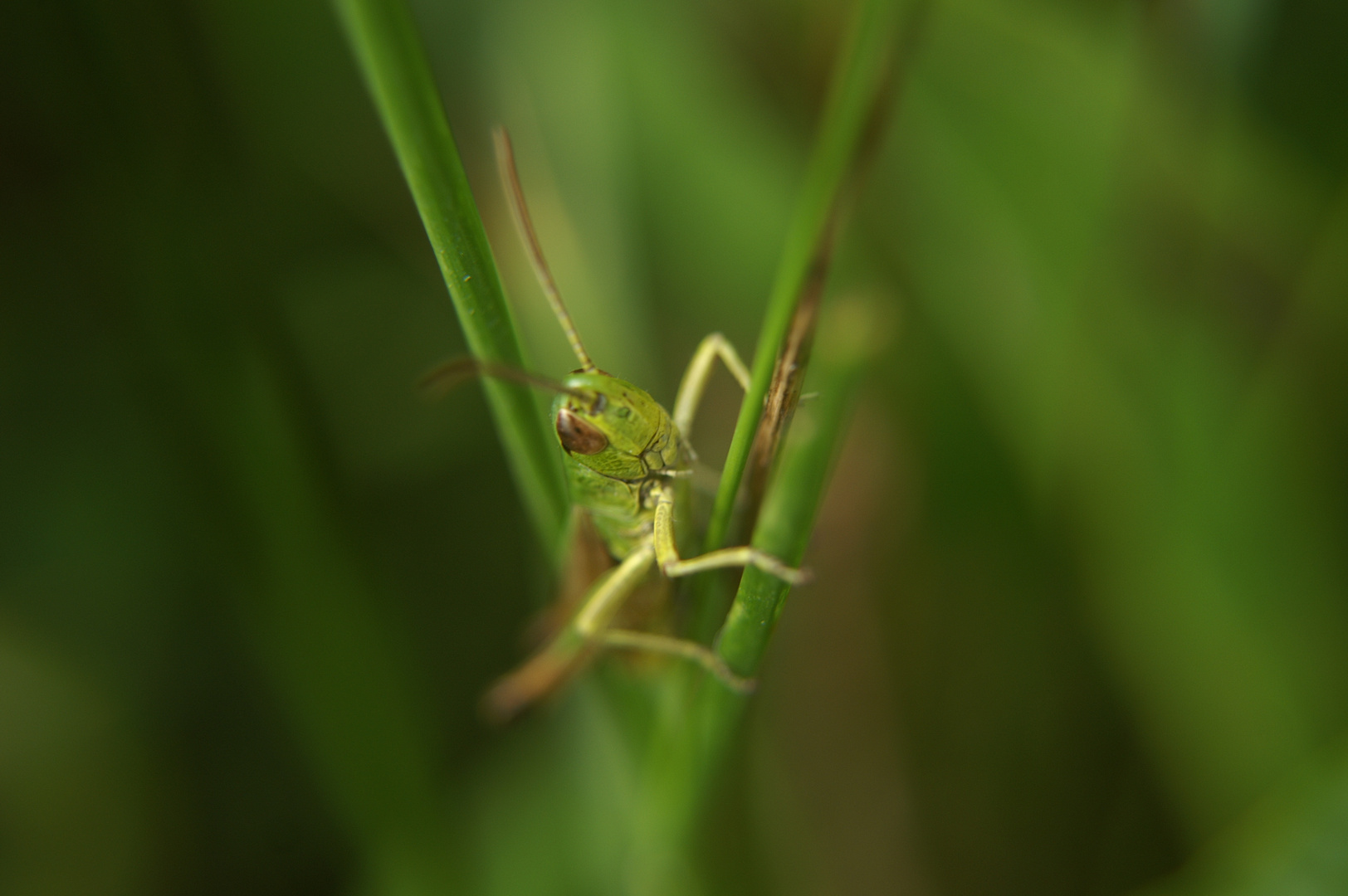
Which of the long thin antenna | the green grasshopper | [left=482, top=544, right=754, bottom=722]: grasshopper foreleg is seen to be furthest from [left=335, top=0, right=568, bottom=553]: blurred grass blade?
[left=482, top=544, right=754, bottom=722]: grasshopper foreleg

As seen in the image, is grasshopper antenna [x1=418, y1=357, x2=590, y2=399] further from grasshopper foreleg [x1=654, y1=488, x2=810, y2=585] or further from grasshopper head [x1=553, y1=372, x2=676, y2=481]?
grasshopper foreleg [x1=654, y1=488, x2=810, y2=585]

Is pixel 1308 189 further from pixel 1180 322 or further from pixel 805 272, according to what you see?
pixel 805 272

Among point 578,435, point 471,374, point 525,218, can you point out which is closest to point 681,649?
point 578,435

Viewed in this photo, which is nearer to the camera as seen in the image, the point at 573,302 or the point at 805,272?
the point at 805,272

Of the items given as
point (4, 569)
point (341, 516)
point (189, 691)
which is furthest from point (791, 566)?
point (4, 569)

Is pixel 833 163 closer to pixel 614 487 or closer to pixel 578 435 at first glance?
pixel 578 435

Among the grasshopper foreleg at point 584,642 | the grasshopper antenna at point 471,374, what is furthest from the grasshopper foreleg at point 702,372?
the grasshopper antenna at point 471,374
